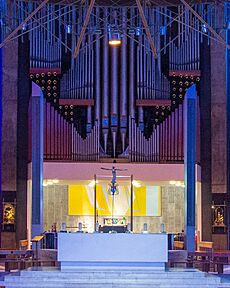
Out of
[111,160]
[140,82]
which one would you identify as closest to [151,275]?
[111,160]

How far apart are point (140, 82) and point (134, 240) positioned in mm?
6905

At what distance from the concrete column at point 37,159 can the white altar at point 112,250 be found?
14.4ft

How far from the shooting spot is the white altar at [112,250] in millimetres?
15914

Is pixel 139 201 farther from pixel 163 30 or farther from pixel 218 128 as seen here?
pixel 163 30

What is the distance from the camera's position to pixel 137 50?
72.2ft

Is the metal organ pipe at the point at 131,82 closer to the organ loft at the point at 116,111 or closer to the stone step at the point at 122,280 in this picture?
the organ loft at the point at 116,111

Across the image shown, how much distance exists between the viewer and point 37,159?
67.8 ft

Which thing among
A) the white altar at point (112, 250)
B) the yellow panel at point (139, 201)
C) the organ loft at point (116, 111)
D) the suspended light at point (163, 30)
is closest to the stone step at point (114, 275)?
the white altar at point (112, 250)

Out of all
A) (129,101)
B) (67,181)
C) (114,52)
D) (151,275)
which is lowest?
(151,275)

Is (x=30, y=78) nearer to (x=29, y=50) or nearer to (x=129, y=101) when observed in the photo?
(x=29, y=50)

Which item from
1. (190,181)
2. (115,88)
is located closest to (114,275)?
(190,181)

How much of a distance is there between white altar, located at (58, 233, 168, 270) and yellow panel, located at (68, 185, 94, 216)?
27.3ft

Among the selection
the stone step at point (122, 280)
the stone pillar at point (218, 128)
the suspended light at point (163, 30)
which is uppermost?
the suspended light at point (163, 30)

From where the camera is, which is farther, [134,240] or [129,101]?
[129,101]
